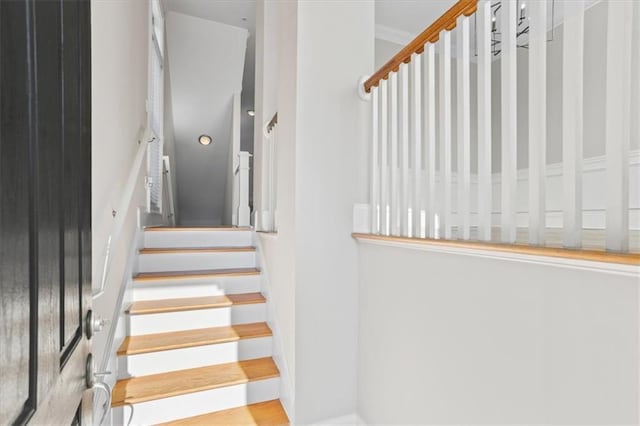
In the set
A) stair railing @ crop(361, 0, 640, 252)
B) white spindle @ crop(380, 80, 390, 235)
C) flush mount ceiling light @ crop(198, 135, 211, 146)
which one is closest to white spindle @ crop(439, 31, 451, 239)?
stair railing @ crop(361, 0, 640, 252)

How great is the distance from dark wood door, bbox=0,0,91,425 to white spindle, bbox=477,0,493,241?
3.69 feet

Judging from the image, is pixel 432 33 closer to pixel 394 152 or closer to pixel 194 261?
pixel 394 152

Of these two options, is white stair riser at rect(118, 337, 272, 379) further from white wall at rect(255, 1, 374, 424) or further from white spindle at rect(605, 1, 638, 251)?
white spindle at rect(605, 1, 638, 251)

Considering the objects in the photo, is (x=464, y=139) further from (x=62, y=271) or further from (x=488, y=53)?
(x=62, y=271)

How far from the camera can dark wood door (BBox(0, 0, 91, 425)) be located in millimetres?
393

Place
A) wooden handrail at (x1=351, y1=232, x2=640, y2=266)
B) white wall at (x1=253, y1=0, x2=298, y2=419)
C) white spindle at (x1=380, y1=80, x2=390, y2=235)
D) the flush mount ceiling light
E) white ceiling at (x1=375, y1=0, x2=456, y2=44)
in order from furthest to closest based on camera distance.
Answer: the flush mount ceiling light < white ceiling at (x1=375, y1=0, x2=456, y2=44) < white wall at (x1=253, y1=0, x2=298, y2=419) < white spindle at (x1=380, y1=80, x2=390, y2=235) < wooden handrail at (x1=351, y1=232, x2=640, y2=266)

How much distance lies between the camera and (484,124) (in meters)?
1.09

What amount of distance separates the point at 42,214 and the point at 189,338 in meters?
1.85

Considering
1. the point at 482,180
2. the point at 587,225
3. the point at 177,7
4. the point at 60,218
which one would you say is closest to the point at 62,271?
the point at 60,218

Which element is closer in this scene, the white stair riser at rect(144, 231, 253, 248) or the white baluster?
the white stair riser at rect(144, 231, 253, 248)

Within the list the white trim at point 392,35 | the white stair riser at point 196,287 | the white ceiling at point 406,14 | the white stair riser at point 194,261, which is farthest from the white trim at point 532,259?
the white trim at point 392,35

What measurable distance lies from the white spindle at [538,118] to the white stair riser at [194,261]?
233 cm

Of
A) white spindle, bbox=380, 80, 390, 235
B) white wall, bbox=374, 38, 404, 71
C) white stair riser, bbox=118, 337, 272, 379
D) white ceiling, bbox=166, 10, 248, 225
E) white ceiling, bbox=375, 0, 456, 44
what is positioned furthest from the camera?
white ceiling, bbox=166, 10, 248, 225

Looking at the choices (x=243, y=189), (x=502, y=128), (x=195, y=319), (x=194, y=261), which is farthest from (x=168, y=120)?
(x=502, y=128)
